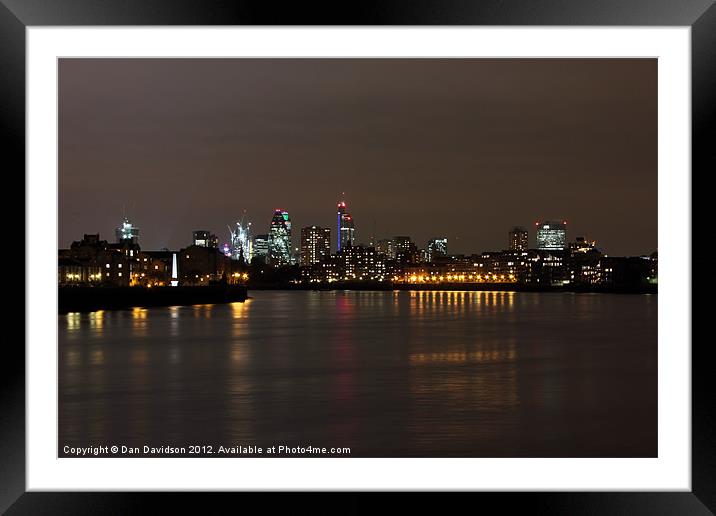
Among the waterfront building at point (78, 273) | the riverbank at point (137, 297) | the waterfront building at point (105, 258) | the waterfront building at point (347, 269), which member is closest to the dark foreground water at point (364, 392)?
the riverbank at point (137, 297)

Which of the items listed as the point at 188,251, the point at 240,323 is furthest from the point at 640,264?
the point at 240,323

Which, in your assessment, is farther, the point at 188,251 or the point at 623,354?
Answer: the point at 188,251

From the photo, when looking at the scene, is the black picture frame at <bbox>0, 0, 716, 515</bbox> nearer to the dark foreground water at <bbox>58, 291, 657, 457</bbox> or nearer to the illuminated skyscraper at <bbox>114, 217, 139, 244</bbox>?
the dark foreground water at <bbox>58, 291, 657, 457</bbox>

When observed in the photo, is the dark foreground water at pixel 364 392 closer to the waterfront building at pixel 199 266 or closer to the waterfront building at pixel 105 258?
the waterfront building at pixel 105 258
